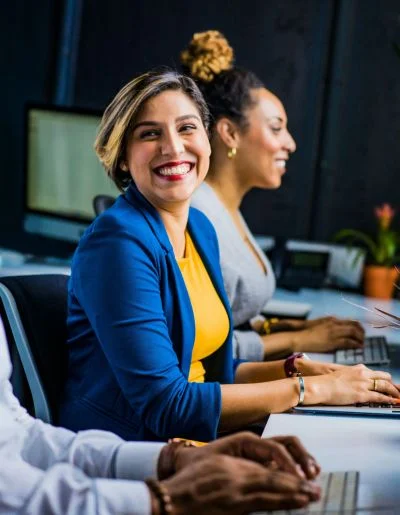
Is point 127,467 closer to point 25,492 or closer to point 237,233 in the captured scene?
point 25,492

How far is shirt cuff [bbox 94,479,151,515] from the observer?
53.7 inches

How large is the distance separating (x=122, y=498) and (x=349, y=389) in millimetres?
856

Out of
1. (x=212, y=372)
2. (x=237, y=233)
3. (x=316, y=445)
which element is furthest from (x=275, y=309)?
(x=316, y=445)

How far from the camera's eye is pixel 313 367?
91.7 inches

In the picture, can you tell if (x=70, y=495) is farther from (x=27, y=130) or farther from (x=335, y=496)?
(x=27, y=130)

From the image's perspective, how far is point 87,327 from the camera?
2096mm

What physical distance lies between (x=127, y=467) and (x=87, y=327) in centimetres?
57

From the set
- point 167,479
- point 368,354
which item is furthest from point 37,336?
point 368,354

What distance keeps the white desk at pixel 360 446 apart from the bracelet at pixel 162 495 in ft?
0.99

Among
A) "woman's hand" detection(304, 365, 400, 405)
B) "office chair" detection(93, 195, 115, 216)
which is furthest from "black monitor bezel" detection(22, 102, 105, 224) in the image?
"woman's hand" detection(304, 365, 400, 405)

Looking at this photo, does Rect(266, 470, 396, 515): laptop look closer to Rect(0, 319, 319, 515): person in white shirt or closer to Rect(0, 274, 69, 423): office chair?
Rect(0, 319, 319, 515): person in white shirt

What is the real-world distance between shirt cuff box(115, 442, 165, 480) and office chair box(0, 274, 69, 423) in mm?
549

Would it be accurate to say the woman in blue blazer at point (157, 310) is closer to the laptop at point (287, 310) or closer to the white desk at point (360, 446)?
the white desk at point (360, 446)

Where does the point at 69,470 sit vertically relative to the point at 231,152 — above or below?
below
